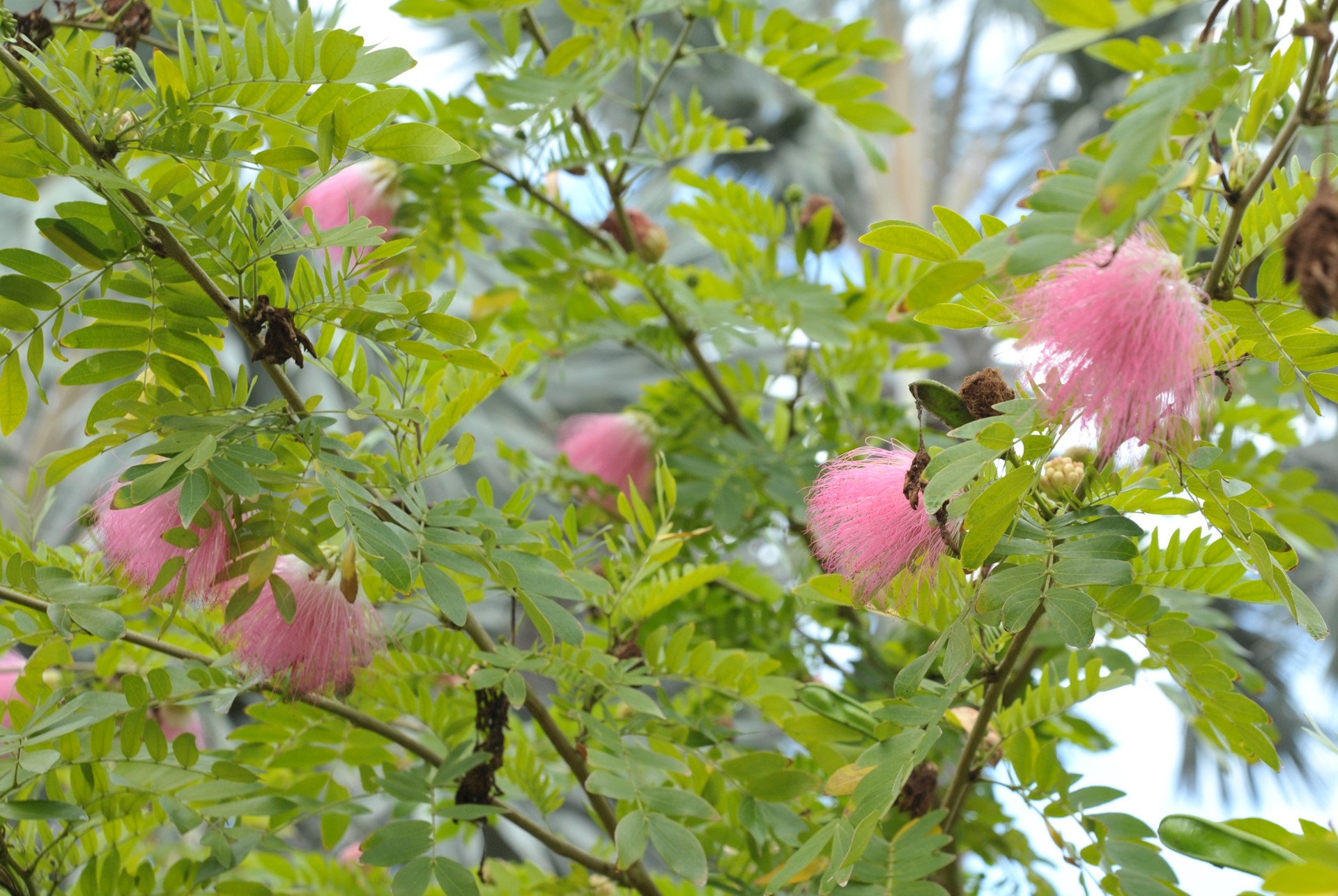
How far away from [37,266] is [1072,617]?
1.68ft

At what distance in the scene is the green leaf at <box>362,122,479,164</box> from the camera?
0.49 m

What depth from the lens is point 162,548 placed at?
57 cm

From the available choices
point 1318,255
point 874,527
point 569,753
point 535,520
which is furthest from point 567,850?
point 1318,255

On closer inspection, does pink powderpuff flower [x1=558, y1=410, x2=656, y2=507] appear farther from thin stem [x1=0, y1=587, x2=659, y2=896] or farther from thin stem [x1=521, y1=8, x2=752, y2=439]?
thin stem [x1=0, y1=587, x2=659, y2=896]

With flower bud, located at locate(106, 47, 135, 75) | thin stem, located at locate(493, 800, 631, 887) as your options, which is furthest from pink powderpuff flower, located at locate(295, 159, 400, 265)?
thin stem, located at locate(493, 800, 631, 887)

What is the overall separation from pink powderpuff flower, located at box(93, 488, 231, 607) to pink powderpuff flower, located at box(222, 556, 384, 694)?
1.0 inches

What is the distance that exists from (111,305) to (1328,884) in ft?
1.79

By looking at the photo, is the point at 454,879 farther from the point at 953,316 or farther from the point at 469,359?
the point at 953,316

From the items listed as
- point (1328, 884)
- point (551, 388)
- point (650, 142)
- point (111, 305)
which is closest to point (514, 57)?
point (650, 142)

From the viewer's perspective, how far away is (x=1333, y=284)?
0.33m

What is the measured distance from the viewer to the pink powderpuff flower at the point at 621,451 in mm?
1131

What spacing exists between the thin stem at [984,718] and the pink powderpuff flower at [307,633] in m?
0.35

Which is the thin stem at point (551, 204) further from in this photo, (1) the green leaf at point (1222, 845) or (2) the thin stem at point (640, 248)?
(1) the green leaf at point (1222, 845)

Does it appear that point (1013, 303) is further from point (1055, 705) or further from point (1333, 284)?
point (1055, 705)
